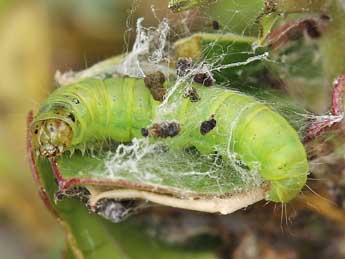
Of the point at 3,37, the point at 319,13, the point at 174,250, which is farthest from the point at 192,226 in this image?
the point at 3,37

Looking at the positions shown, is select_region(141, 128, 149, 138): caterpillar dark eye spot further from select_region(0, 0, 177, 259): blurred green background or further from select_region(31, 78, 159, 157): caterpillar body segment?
select_region(0, 0, 177, 259): blurred green background

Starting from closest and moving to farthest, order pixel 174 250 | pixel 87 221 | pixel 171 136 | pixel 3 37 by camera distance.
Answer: pixel 171 136 → pixel 87 221 → pixel 174 250 → pixel 3 37

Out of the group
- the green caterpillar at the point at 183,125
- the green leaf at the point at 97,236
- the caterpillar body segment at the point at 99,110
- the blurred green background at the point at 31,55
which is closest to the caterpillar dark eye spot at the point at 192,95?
the green caterpillar at the point at 183,125

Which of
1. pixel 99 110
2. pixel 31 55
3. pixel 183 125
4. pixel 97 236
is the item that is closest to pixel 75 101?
pixel 99 110

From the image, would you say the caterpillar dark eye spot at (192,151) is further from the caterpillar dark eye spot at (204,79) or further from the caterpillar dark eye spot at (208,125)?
the caterpillar dark eye spot at (204,79)

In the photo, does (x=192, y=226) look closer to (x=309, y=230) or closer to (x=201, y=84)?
(x=309, y=230)

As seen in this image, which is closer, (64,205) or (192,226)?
(64,205)

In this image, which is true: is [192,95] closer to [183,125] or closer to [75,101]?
[183,125]
